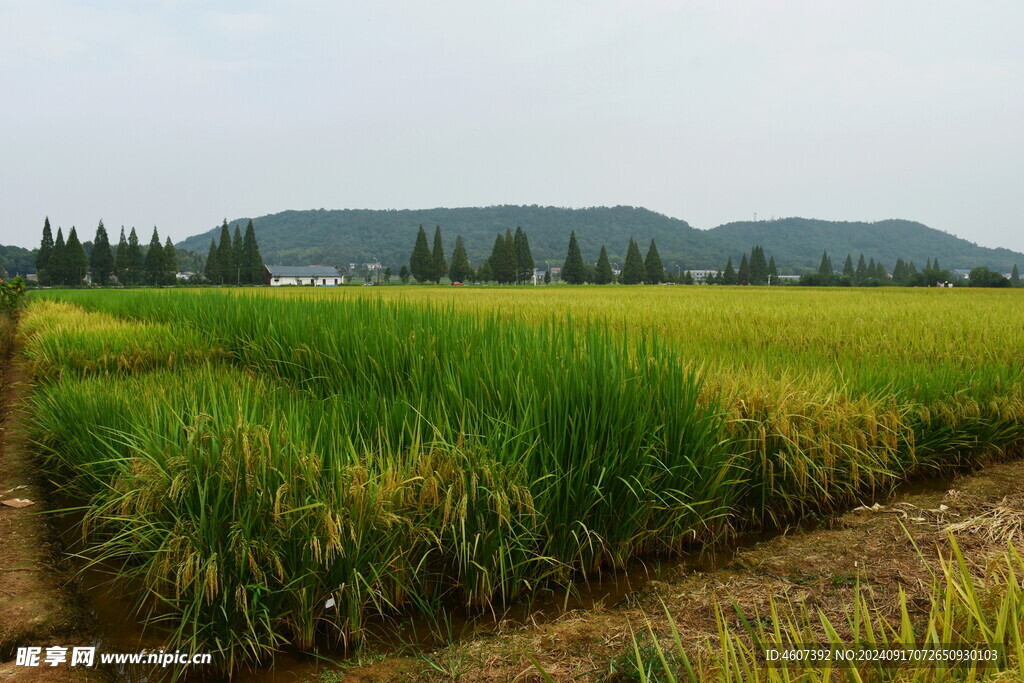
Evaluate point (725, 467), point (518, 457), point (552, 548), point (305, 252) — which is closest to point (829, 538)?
point (725, 467)

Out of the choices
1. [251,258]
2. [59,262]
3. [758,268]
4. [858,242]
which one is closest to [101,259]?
[59,262]

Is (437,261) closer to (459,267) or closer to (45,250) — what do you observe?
(459,267)

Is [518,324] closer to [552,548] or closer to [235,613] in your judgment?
[552,548]

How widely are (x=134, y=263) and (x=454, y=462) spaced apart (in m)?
71.8

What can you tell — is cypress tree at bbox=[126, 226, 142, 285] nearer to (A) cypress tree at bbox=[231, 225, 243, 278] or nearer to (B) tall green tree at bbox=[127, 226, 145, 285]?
(B) tall green tree at bbox=[127, 226, 145, 285]

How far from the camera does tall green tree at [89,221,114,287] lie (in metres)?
60.7

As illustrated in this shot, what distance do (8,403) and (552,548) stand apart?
603cm

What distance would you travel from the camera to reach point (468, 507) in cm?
245

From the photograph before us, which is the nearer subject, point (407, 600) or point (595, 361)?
point (407, 600)

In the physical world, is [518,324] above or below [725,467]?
above

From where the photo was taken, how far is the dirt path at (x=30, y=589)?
202cm

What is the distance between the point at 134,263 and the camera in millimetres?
62812

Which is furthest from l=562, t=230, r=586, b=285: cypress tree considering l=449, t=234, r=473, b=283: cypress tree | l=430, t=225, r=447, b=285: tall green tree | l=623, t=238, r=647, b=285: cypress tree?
l=430, t=225, r=447, b=285: tall green tree

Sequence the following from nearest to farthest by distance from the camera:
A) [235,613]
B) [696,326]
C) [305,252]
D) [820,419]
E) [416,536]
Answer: [235,613] < [416,536] < [820,419] < [696,326] < [305,252]
